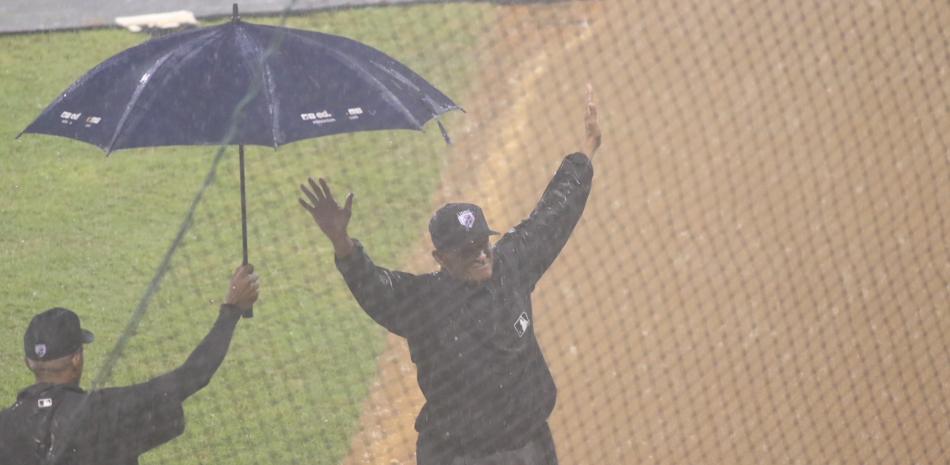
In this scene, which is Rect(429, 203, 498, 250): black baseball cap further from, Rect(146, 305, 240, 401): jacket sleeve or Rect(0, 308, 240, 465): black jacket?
Rect(0, 308, 240, 465): black jacket

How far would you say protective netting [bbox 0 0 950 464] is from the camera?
8.11 metres

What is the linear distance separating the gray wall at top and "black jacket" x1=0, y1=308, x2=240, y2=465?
9.09m

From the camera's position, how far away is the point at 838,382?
8242 mm

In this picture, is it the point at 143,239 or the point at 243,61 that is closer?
the point at 243,61

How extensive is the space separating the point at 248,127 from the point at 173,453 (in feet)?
10.7

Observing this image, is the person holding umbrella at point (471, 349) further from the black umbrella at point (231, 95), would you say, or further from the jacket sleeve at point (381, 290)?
the black umbrella at point (231, 95)

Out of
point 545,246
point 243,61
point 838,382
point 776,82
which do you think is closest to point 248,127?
point 243,61

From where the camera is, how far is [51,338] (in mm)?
4711

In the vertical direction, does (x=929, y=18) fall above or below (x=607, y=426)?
above

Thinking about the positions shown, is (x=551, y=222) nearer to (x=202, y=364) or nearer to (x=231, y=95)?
(x=231, y=95)

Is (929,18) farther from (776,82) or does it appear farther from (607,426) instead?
(607,426)

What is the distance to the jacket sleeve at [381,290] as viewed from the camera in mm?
5012

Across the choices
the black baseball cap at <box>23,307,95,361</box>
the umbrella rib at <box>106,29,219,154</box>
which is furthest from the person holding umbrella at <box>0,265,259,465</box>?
the umbrella rib at <box>106,29,219,154</box>

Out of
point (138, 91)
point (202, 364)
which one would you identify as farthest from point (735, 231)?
point (202, 364)
